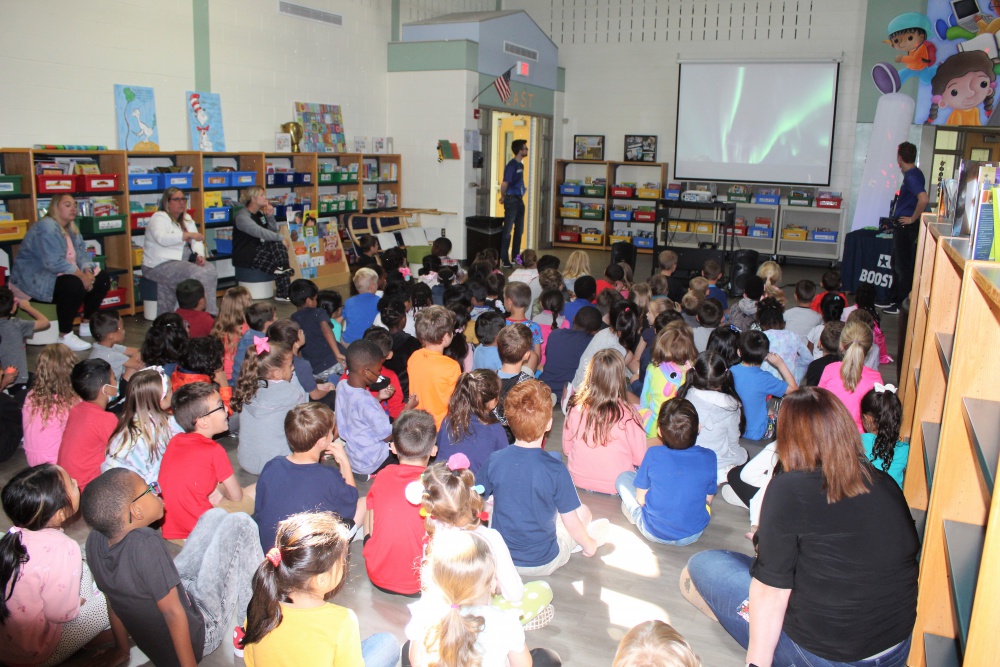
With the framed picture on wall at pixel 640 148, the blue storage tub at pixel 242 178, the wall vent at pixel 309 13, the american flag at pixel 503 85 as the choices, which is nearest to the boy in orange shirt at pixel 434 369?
the blue storage tub at pixel 242 178

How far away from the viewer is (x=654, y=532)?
3422mm

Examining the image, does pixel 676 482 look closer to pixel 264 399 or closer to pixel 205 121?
pixel 264 399

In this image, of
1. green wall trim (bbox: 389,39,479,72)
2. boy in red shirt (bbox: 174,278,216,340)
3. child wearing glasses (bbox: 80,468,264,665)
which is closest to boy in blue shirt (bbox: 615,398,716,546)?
child wearing glasses (bbox: 80,468,264,665)

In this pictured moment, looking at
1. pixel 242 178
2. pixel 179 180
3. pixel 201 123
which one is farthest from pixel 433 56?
pixel 179 180

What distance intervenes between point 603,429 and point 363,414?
3.83ft

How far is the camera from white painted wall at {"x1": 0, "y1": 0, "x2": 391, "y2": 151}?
6543 mm

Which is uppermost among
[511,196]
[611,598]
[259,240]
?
[511,196]

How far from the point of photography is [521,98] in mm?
12023

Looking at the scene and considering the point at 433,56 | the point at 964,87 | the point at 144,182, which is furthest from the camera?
the point at 433,56

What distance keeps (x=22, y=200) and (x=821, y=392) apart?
6.65 m

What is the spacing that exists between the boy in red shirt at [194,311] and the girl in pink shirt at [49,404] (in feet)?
4.85

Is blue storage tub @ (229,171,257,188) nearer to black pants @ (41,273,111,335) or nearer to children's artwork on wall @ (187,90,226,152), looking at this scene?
children's artwork on wall @ (187,90,226,152)

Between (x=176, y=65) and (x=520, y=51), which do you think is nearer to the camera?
(x=176, y=65)

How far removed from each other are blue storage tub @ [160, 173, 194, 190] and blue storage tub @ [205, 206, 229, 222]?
32 cm
